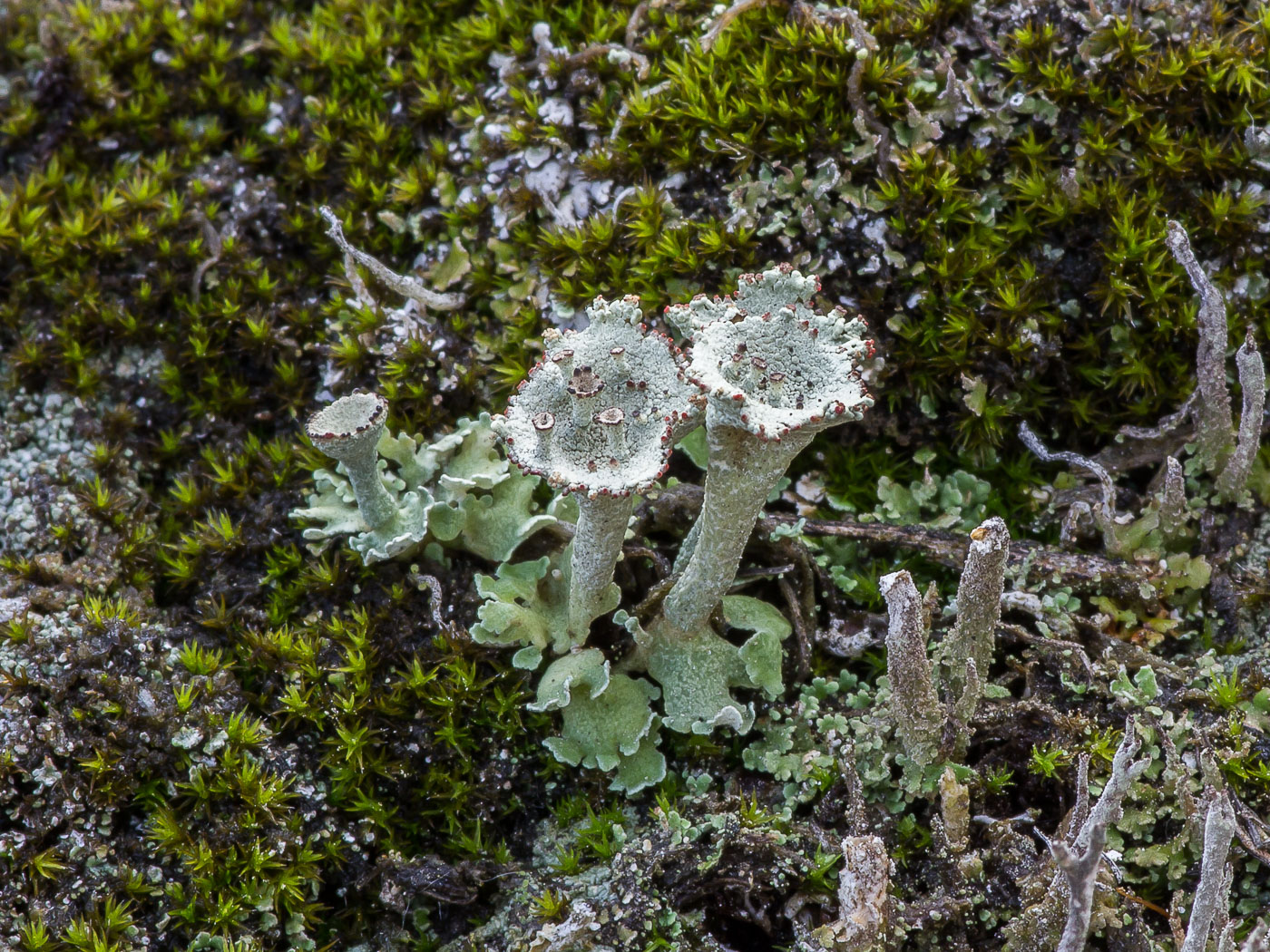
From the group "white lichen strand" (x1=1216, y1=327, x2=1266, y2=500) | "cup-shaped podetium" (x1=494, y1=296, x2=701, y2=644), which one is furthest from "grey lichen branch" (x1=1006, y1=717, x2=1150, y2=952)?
"cup-shaped podetium" (x1=494, y1=296, x2=701, y2=644)

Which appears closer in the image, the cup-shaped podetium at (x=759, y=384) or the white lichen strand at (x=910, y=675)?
the cup-shaped podetium at (x=759, y=384)

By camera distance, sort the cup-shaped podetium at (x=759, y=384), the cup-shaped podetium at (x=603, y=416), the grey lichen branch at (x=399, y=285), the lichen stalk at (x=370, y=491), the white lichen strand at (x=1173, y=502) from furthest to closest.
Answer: the grey lichen branch at (x=399, y=285), the white lichen strand at (x=1173, y=502), the lichen stalk at (x=370, y=491), the cup-shaped podetium at (x=603, y=416), the cup-shaped podetium at (x=759, y=384)

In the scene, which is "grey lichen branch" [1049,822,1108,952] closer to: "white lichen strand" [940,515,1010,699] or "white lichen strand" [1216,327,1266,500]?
"white lichen strand" [940,515,1010,699]

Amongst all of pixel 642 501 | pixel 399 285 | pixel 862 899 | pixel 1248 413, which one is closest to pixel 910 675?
pixel 862 899

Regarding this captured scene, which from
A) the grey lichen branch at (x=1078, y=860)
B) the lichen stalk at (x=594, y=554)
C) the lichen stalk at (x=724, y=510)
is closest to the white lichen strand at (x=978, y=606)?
the grey lichen branch at (x=1078, y=860)

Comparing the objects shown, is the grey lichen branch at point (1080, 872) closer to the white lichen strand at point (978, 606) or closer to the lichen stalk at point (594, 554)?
the white lichen strand at point (978, 606)

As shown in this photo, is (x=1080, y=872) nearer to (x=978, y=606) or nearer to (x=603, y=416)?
(x=978, y=606)
